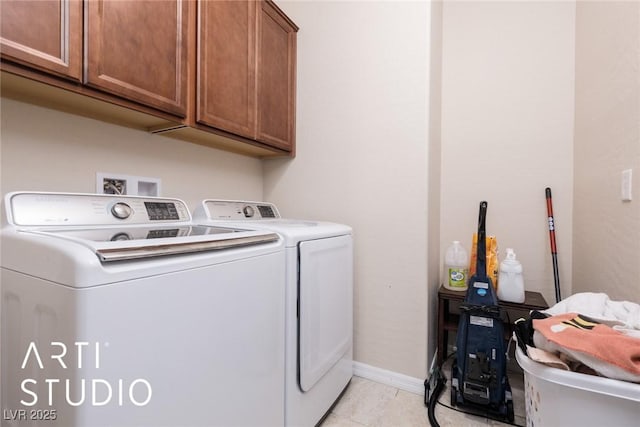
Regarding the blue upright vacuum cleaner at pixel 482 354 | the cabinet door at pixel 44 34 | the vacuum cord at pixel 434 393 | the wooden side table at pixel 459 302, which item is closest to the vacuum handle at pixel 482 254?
the blue upright vacuum cleaner at pixel 482 354

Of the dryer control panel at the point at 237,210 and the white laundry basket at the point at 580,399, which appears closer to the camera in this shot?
the white laundry basket at the point at 580,399

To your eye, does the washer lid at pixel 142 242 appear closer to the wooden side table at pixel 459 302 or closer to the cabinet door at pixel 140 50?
the cabinet door at pixel 140 50

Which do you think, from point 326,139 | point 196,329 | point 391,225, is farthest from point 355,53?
point 196,329

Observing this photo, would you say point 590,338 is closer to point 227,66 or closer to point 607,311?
point 607,311

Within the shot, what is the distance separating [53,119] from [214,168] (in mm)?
821

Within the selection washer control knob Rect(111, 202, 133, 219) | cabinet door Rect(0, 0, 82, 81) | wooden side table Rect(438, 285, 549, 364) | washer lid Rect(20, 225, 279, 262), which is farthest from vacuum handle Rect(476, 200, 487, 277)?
cabinet door Rect(0, 0, 82, 81)

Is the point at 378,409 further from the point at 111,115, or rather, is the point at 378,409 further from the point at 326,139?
the point at 111,115

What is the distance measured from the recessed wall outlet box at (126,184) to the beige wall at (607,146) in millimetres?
2151

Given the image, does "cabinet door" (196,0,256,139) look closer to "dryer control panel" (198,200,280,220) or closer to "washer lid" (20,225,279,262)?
"dryer control panel" (198,200,280,220)

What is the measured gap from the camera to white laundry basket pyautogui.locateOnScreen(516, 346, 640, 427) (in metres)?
0.74

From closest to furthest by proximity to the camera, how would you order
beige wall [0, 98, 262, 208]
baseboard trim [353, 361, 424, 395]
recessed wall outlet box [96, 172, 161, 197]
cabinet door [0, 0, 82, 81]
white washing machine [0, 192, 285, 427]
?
white washing machine [0, 192, 285, 427], cabinet door [0, 0, 82, 81], beige wall [0, 98, 262, 208], recessed wall outlet box [96, 172, 161, 197], baseboard trim [353, 361, 424, 395]

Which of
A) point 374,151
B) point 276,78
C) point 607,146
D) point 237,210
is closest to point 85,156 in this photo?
point 237,210

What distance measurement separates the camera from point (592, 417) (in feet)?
2.56

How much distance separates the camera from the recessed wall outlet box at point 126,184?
133 centimetres
